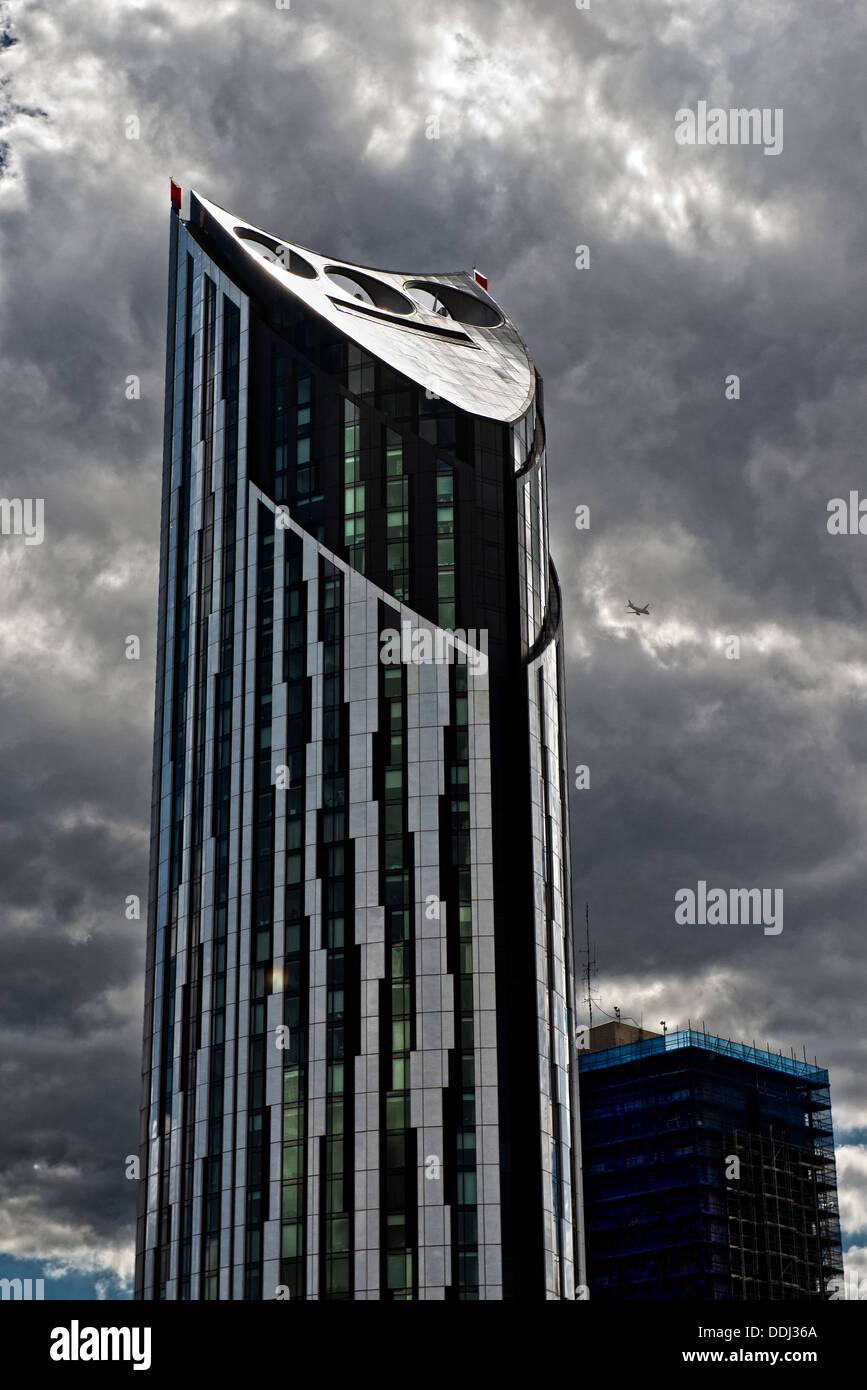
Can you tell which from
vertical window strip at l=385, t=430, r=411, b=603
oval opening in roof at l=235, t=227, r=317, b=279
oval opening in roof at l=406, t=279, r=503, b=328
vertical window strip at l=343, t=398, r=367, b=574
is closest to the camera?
vertical window strip at l=385, t=430, r=411, b=603

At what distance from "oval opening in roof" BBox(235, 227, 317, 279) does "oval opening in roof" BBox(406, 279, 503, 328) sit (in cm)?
1384

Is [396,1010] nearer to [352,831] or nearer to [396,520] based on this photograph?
[352,831]

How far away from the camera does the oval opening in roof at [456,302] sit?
159625 mm

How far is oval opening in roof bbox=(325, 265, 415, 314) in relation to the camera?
505 feet

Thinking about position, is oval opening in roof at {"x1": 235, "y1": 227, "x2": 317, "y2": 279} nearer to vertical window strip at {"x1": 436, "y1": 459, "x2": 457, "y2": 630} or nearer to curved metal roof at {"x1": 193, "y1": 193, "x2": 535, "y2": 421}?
curved metal roof at {"x1": 193, "y1": 193, "x2": 535, "y2": 421}

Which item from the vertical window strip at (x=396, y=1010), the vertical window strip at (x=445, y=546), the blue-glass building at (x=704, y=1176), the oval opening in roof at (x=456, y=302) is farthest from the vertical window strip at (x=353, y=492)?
the blue-glass building at (x=704, y=1176)

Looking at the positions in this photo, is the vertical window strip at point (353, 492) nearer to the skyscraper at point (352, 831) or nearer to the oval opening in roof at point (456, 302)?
the skyscraper at point (352, 831)

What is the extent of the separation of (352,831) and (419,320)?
53.5m

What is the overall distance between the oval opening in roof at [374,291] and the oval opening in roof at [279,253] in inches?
179

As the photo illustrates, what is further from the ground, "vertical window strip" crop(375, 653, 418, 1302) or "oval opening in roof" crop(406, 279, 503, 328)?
"oval opening in roof" crop(406, 279, 503, 328)

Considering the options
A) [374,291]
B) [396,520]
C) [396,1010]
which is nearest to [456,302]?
[374,291]

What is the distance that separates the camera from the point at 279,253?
5842 inches

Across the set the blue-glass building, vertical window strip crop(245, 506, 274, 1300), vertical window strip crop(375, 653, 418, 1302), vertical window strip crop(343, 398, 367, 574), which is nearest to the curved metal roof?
vertical window strip crop(343, 398, 367, 574)
